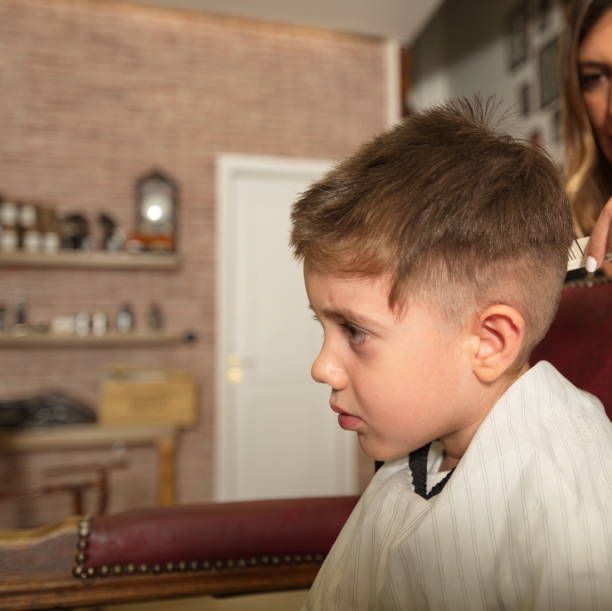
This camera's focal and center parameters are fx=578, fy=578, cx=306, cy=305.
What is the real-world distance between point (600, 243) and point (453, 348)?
286 millimetres

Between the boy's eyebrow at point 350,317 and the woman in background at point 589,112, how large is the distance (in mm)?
721

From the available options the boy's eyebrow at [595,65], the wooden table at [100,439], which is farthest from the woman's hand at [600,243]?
the wooden table at [100,439]

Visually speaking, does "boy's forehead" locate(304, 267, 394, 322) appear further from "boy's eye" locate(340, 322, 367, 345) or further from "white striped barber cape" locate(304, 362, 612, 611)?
"white striped barber cape" locate(304, 362, 612, 611)

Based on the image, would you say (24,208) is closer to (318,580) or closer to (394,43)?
(394,43)

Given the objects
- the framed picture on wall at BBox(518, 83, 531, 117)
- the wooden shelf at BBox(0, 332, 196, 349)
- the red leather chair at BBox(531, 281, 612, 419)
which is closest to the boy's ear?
the red leather chair at BBox(531, 281, 612, 419)

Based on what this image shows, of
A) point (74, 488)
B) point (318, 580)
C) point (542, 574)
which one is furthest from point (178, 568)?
point (74, 488)

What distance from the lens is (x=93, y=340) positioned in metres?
4.11

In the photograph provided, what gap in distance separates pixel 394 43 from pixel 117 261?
293 centimetres

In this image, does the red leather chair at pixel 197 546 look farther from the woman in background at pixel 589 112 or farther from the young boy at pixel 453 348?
the young boy at pixel 453 348

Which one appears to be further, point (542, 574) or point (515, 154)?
point (515, 154)

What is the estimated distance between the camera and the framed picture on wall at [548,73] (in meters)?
4.26

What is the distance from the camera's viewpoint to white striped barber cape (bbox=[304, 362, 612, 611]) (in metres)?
0.65

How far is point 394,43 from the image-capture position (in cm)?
489

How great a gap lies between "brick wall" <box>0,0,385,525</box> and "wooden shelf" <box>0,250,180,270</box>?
102 millimetres
